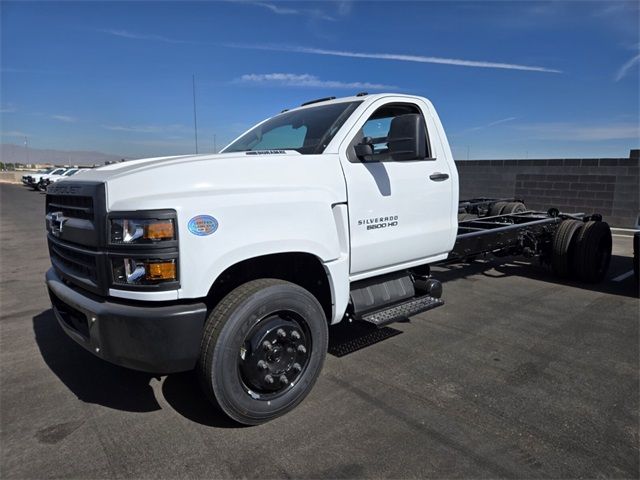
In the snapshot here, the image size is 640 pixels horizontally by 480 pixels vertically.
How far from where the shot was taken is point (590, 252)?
6617mm

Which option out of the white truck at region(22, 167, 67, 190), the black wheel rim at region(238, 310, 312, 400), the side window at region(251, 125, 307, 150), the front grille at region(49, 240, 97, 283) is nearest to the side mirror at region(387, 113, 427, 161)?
the side window at region(251, 125, 307, 150)

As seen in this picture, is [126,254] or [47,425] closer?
[126,254]

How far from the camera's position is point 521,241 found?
257 inches

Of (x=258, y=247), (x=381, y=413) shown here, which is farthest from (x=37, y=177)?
(x=381, y=413)

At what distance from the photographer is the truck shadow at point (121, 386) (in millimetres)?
3148

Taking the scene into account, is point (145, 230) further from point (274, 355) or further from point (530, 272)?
point (530, 272)

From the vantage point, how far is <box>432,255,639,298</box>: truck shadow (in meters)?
6.61

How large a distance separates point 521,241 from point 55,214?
586 cm

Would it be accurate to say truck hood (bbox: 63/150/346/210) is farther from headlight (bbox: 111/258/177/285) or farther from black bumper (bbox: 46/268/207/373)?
black bumper (bbox: 46/268/207/373)

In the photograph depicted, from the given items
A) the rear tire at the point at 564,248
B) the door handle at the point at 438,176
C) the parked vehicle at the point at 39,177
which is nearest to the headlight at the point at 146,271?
the door handle at the point at 438,176

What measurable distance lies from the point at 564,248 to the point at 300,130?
480cm

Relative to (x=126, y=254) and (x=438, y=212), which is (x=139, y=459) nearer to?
(x=126, y=254)

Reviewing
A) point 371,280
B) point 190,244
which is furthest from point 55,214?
point 371,280

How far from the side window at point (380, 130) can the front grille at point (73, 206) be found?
1.86 m
